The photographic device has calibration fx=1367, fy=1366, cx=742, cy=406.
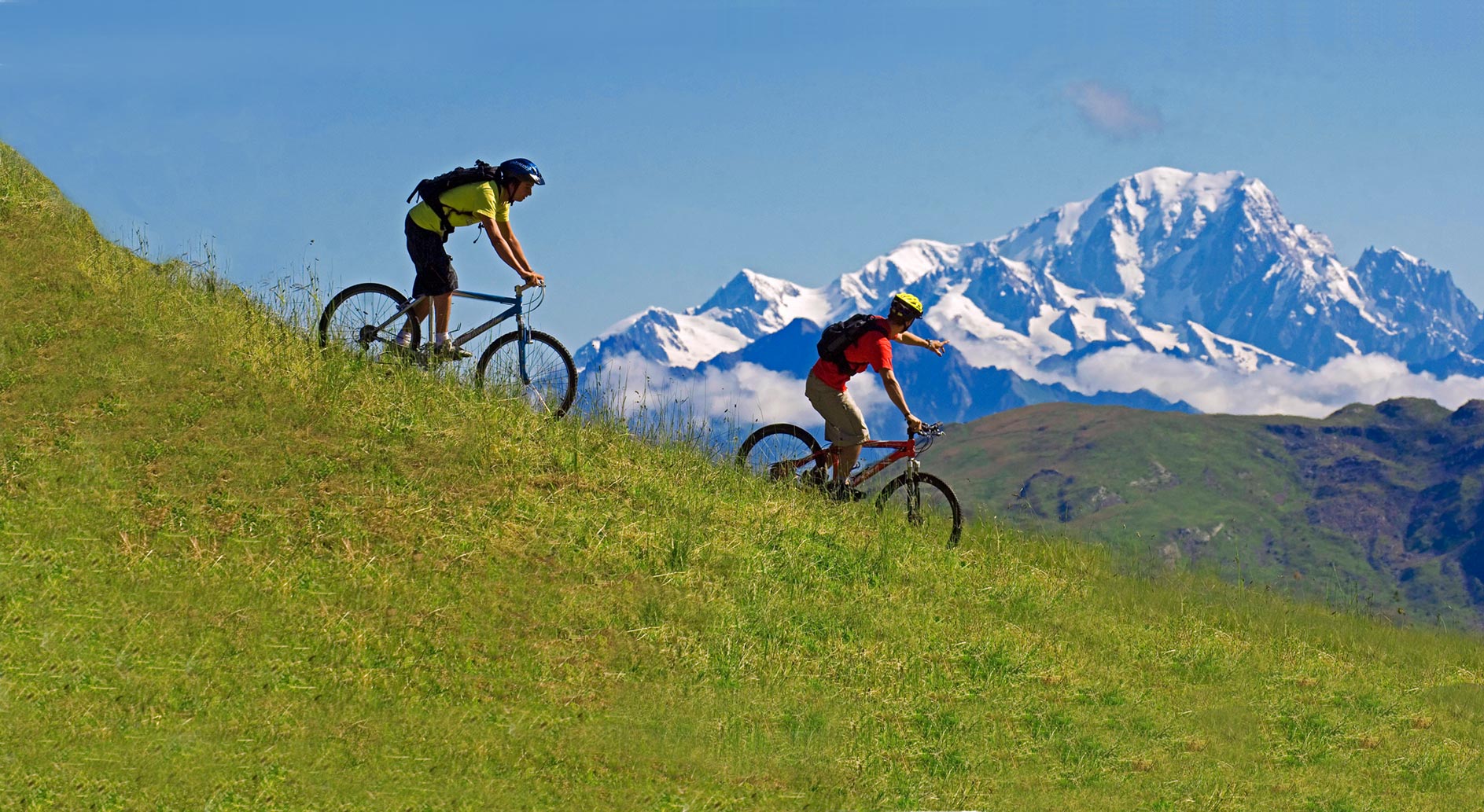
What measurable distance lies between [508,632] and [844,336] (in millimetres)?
7331

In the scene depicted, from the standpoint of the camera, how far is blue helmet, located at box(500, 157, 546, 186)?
695 inches

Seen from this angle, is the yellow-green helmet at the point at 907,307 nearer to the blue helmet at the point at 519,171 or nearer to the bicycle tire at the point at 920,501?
the bicycle tire at the point at 920,501

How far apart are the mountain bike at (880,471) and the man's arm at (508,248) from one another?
4.26m

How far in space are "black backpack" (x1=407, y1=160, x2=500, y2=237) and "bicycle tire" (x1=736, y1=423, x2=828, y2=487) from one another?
5.42 metres

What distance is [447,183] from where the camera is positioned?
17953 millimetres

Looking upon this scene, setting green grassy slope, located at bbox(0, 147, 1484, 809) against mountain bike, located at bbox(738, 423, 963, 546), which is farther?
mountain bike, located at bbox(738, 423, 963, 546)

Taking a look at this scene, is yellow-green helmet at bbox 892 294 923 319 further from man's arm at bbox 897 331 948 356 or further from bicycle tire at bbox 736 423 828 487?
bicycle tire at bbox 736 423 828 487

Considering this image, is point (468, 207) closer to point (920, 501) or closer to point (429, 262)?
point (429, 262)

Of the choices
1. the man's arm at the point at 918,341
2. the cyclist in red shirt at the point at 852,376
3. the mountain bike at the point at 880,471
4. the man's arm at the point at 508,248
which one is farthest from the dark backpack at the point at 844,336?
the man's arm at the point at 508,248

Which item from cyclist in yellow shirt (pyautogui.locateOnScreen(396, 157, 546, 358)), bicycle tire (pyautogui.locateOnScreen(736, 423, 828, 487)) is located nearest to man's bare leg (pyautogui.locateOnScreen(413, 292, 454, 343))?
cyclist in yellow shirt (pyautogui.locateOnScreen(396, 157, 546, 358))

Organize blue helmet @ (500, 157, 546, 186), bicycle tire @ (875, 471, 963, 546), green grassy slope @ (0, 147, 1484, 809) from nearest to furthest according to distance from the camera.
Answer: green grassy slope @ (0, 147, 1484, 809) → blue helmet @ (500, 157, 546, 186) → bicycle tire @ (875, 471, 963, 546)

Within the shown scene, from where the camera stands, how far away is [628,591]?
49.1ft

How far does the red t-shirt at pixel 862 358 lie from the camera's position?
18.3m

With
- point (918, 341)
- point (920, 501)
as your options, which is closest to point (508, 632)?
point (918, 341)
